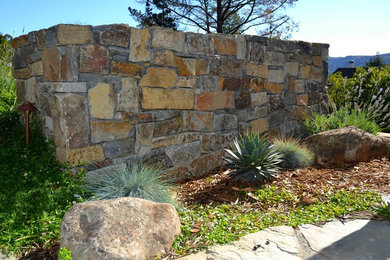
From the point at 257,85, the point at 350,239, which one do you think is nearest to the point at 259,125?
the point at 257,85

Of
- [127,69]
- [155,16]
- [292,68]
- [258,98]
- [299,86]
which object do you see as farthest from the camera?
[155,16]

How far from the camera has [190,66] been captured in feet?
14.7

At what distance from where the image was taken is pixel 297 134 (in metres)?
6.53

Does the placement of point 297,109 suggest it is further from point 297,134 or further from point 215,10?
point 215,10

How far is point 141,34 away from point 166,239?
2.39 meters

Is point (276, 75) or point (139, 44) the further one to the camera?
point (276, 75)

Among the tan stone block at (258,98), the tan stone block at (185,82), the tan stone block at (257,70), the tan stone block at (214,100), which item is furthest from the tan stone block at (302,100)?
the tan stone block at (185,82)

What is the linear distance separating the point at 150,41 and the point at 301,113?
3.65 metres

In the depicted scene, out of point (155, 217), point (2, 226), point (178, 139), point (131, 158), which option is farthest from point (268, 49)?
point (2, 226)

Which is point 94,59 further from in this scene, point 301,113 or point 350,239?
point 301,113

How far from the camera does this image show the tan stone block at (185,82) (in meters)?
4.40

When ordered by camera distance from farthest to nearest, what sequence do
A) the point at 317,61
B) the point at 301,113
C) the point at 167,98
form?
the point at 317,61 < the point at 301,113 < the point at 167,98

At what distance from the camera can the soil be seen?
384 cm

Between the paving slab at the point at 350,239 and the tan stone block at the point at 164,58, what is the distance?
244cm
